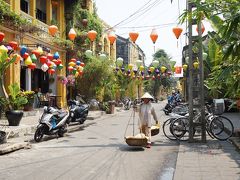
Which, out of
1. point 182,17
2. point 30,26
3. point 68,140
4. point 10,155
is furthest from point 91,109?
point 182,17

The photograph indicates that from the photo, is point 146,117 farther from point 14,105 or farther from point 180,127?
point 14,105

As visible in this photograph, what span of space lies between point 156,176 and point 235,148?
3949mm

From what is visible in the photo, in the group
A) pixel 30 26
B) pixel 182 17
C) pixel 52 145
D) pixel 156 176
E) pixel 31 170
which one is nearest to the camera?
pixel 182 17

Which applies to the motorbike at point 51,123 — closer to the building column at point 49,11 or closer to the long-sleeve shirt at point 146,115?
the long-sleeve shirt at point 146,115

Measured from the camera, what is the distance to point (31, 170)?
24.0 feet

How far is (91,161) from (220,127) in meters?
5.21

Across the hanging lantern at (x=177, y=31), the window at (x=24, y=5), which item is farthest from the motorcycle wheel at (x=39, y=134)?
the window at (x=24, y=5)

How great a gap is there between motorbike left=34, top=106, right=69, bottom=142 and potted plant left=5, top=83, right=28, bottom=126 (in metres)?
1.83

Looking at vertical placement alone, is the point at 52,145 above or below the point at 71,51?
below

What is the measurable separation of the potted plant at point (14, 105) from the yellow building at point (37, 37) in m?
4.30

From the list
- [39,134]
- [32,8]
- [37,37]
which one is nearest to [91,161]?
[39,134]

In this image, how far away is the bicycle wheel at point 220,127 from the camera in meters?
11.8

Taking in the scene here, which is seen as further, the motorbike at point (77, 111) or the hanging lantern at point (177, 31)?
the motorbike at point (77, 111)

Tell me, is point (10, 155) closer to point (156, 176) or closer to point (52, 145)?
point (52, 145)
